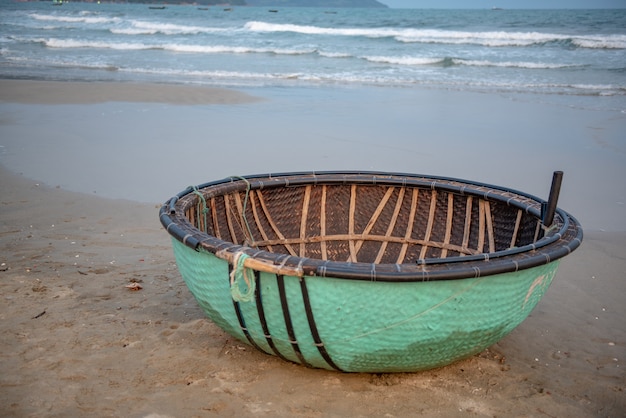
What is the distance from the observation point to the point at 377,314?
83.7 inches

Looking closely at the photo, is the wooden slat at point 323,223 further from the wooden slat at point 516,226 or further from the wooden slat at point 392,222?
the wooden slat at point 516,226

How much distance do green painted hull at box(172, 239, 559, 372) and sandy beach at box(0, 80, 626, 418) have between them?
0.72 feet

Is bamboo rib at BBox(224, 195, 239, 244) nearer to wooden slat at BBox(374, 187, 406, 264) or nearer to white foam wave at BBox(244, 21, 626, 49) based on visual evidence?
wooden slat at BBox(374, 187, 406, 264)

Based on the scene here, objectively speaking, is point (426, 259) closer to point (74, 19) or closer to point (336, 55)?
point (336, 55)

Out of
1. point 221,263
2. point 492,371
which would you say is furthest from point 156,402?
point 492,371

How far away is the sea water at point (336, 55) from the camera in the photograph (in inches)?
497

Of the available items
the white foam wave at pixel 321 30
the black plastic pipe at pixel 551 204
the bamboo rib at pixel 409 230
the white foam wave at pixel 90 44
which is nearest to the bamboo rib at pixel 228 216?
the bamboo rib at pixel 409 230

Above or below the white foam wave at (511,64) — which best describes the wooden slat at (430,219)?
below

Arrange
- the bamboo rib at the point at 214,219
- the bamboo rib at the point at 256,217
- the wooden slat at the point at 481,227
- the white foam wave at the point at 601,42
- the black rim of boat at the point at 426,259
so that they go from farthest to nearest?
the white foam wave at the point at 601,42, the bamboo rib at the point at 256,217, the wooden slat at the point at 481,227, the bamboo rib at the point at 214,219, the black rim of boat at the point at 426,259

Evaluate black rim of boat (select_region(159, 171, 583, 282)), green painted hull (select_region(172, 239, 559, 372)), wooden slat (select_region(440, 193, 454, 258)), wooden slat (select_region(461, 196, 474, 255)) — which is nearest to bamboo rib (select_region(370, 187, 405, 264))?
wooden slat (select_region(440, 193, 454, 258))

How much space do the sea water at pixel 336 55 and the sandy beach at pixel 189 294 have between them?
4.60 metres

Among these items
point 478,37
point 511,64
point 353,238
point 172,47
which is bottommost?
point 353,238

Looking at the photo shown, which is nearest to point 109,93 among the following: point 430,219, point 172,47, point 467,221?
point 430,219

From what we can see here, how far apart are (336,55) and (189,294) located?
14.6m
